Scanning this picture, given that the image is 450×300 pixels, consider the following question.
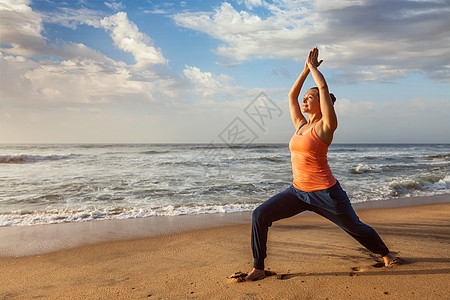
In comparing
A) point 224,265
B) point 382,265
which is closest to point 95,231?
point 224,265

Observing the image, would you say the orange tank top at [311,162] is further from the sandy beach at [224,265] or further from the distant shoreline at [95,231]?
the distant shoreline at [95,231]

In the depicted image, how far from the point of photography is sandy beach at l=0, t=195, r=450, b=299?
8.55 ft

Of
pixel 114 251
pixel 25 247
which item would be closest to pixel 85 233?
pixel 25 247

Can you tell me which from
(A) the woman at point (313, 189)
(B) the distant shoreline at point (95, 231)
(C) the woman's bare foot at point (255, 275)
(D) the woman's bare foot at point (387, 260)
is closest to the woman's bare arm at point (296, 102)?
(A) the woman at point (313, 189)

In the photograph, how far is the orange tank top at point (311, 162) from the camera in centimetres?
266

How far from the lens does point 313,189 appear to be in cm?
275

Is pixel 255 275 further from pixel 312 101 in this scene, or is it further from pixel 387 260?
pixel 312 101

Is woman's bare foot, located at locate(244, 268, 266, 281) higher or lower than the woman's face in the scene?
lower

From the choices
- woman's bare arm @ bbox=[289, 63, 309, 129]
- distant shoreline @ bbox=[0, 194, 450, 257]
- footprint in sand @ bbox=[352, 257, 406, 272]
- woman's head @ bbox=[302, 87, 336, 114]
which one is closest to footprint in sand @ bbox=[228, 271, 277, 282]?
footprint in sand @ bbox=[352, 257, 406, 272]

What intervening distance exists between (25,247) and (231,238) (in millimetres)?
2840

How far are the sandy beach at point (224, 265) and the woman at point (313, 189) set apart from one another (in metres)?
0.35

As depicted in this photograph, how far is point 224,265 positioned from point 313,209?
118cm

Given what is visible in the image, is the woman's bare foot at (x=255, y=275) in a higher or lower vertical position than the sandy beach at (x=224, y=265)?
higher

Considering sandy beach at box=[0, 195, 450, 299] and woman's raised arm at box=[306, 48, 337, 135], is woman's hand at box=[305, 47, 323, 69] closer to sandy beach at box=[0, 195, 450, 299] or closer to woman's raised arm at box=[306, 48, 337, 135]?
woman's raised arm at box=[306, 48, 337, 135]
